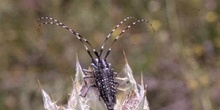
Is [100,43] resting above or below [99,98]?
above

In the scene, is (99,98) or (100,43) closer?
(99,98)

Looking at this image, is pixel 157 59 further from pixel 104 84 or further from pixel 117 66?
pixel 104 84

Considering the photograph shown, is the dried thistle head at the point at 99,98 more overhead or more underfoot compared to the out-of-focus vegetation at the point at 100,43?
more underfoot

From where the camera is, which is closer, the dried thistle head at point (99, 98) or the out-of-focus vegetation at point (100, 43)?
the dried thistle head at point (99, 98)

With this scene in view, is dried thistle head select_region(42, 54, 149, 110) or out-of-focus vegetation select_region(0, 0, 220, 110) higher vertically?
out-of-focus vegetation select_region(0, 0, 220, 110)

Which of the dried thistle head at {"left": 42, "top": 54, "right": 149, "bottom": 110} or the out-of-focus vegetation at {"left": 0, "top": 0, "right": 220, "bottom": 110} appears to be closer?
the dried thistle head at {"left": 42, "top": 54, "right": 149, "bottom": 110}

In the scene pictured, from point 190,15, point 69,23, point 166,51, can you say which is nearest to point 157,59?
point 166,51
